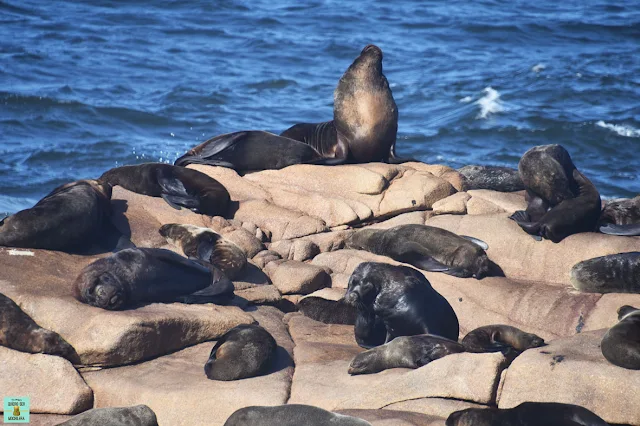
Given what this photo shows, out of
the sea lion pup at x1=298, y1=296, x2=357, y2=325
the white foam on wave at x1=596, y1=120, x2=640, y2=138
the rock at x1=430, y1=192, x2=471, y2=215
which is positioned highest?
the rock at x1=430, y1=192, x2=471, y2=215

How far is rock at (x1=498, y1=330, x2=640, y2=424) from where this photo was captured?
21.4ft

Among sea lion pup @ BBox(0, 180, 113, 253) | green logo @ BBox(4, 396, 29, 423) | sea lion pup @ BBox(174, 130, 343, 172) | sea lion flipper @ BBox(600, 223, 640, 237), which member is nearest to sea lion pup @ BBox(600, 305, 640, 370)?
sea lion flipper @ BBox(600, 223, 640, 237)

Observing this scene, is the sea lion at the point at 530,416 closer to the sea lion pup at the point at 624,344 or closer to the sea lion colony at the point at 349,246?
the sea lion colony at the point at 349,246

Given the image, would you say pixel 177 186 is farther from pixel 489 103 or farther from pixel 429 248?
pixel 489 103

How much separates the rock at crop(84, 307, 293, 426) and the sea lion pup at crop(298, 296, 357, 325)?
3.33ft

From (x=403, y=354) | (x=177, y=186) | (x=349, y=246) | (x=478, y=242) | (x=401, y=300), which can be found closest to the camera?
(x=403, y=354)

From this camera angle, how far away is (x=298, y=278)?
928 centimetres

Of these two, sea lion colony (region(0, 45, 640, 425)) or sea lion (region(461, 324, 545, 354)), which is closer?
sea lion colony (region(0, 45, 640, 425))

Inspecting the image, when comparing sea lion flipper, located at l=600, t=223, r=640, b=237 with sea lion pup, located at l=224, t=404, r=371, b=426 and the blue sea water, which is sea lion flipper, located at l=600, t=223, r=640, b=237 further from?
the blue sea water

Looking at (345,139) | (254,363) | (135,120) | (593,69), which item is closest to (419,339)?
(254,363)

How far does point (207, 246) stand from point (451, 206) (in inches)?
115

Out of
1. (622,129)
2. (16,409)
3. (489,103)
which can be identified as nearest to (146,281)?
(16,409)

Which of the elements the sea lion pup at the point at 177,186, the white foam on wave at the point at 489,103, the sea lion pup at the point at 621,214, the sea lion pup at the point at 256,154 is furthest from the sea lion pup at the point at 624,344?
the white foam on wave at the point at 489,103

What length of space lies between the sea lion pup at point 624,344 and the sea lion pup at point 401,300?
1.72 meters
